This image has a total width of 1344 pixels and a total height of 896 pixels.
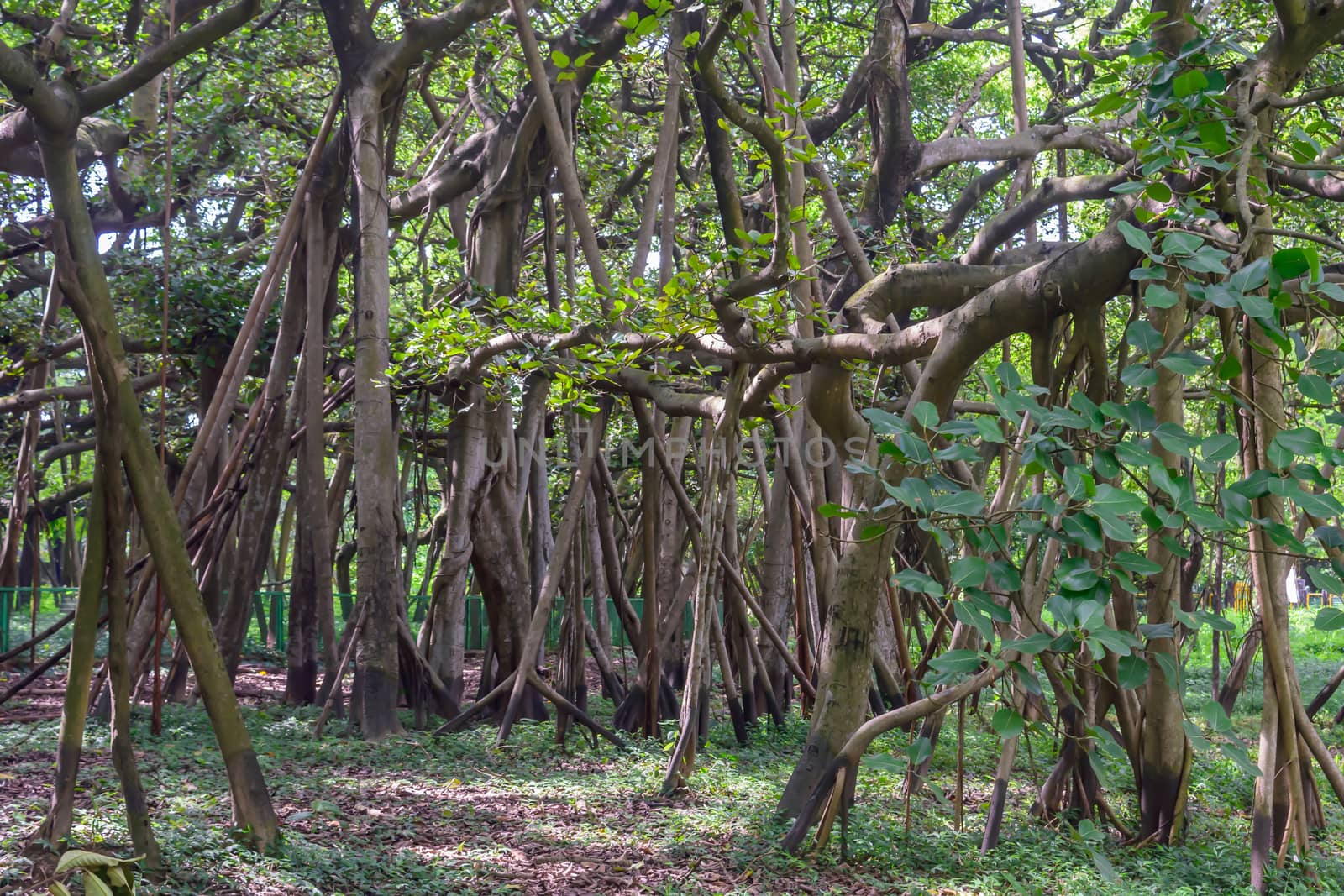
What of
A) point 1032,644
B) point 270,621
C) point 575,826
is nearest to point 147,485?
point 575,826

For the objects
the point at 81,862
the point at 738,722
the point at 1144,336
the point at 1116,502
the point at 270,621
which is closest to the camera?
the point at 81,862

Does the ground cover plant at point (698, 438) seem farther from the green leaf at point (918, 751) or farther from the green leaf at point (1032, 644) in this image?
the green leaf at point (918, 751)

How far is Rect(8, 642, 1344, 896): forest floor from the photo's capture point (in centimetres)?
337

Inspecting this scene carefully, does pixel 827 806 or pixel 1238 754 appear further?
pixel 827 806

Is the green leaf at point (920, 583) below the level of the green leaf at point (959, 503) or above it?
below

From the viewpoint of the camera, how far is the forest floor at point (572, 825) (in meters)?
3.37

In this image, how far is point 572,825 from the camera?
4.25 meters

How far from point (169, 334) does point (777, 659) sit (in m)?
4.94

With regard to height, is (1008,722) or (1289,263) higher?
(1289,263)

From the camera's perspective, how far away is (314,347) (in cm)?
619

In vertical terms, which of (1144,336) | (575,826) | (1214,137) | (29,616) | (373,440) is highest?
(1214,137)

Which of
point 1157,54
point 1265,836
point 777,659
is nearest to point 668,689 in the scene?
point 777,659

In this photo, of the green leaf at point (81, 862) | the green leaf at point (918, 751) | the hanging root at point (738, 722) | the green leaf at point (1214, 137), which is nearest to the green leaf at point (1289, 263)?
the green leaf at point (1214, 137)

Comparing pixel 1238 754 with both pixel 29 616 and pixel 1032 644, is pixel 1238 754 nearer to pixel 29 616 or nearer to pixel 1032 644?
pixel 1032 644
